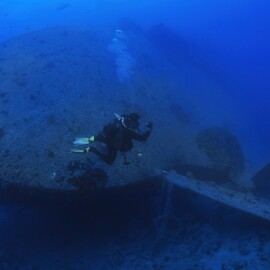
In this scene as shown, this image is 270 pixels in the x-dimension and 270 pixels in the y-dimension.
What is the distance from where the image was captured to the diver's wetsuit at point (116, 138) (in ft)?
23.7

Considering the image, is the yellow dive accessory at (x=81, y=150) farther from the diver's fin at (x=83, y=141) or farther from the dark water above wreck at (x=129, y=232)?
the dark water above wreck at (x=129, y=232)

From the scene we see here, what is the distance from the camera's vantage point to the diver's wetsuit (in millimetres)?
7220

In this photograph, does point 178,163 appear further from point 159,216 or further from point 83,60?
point 83,60

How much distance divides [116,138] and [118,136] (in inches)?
2.8

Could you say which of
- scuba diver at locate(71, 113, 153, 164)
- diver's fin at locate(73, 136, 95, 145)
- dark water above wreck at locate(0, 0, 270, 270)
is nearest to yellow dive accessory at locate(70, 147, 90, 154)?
scuba diver at locate(71, 113, 153, 164)

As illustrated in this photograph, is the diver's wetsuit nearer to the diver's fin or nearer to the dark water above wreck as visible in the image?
the diver's fin

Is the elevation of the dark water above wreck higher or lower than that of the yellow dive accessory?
lower

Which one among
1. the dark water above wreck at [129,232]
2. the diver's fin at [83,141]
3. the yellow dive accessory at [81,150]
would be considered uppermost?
the diver's fin at [83,141]

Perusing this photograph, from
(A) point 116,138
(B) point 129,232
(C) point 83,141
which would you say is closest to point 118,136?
(A) point 116,138

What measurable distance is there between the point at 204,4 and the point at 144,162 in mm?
63911

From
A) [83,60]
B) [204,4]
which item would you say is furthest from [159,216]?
[204,4]

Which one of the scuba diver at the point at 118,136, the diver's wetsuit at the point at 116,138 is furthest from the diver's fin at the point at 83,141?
the diver's wetsuit at the point at 116,138

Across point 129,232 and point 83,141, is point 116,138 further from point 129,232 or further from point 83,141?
point 129,232

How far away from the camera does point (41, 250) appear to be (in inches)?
295
